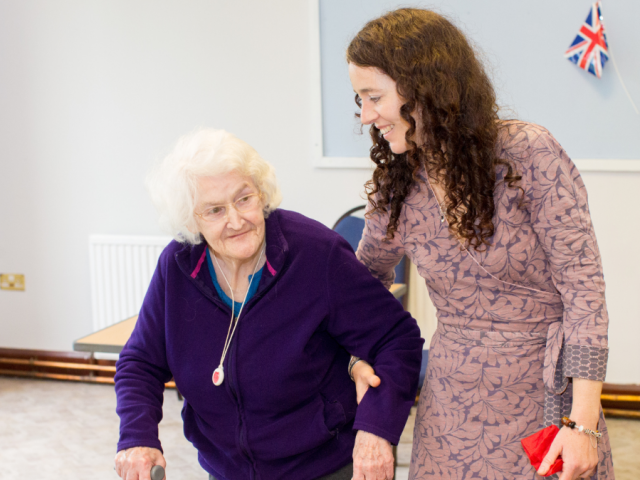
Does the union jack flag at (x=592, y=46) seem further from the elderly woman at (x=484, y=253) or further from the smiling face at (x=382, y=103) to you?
the smiling face at (x=382, y=103)

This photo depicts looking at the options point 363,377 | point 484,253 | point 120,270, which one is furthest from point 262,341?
point 120,270

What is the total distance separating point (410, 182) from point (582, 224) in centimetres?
35

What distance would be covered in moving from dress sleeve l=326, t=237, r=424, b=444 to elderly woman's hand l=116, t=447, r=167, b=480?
454 millimetres

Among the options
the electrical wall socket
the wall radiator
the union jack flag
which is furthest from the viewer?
the electrical wall socket

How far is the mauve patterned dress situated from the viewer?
112 cm

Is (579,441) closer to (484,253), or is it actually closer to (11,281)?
(484,253)

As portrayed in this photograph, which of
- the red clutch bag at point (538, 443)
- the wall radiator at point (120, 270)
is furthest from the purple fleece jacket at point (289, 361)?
the wall radiator at point (120, 270)

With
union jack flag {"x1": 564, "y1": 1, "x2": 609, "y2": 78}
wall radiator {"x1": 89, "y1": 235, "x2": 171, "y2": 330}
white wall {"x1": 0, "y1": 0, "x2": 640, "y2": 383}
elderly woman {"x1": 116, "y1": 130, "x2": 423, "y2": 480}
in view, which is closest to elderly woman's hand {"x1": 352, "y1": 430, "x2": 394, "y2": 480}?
elderly woman {"x1": 116, "y1": 130, "x2": 423, "y2": 480}

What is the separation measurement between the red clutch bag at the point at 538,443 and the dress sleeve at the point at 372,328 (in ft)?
0.83

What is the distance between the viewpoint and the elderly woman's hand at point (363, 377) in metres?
1.28

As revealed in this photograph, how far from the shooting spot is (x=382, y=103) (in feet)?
3.85

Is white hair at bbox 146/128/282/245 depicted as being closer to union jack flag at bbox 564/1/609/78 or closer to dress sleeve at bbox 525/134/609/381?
dress sleeve at bbox 525/134/609/381

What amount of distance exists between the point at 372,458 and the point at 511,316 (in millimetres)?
397

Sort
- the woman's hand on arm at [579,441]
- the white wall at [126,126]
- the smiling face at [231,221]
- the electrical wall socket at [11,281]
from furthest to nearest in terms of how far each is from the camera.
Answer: the electrical wall socket at [11,281] < the white wall at [126,126] < the smiling face at [231,221] < the woman's hand on arm at [579,441]
